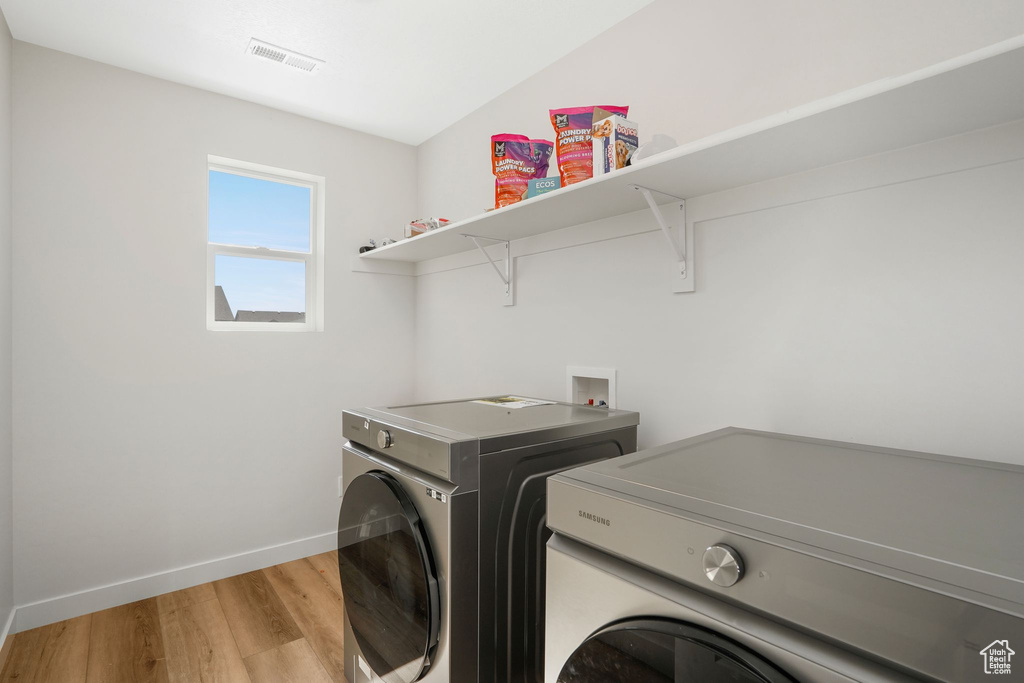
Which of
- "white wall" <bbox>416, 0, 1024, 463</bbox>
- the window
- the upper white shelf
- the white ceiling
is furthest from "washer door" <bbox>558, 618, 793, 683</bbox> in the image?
the window

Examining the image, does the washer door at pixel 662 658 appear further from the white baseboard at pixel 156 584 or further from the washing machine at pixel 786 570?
the white baseboard at pixel 156 584

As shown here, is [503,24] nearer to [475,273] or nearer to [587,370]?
[475,273]

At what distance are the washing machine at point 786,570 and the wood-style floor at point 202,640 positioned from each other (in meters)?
1.48

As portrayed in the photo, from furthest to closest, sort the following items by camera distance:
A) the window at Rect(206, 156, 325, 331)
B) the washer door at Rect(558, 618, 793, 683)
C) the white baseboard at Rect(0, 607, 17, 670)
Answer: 1. the window at Rect(206, 156, 325, 331)
2. the white baseboard at Rect(0, 607, 17, 670)
3. the washer door at Rect(558, 618, 793, 683)

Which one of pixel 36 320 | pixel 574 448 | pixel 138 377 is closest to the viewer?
pixel 574 448

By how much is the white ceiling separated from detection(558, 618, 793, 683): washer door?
6.27ft

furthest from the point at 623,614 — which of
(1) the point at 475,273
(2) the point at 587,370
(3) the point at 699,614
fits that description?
(1) the point at 475,273

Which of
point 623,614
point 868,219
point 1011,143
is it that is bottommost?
point 623,614

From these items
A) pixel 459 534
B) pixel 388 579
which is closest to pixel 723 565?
pixel 459 534

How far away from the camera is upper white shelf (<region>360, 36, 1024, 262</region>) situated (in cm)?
84

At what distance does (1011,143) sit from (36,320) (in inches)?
126

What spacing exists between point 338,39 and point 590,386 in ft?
5.64

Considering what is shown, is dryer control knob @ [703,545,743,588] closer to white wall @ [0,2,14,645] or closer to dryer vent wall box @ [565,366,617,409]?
dryer vent wall box @ [565,366,617,409]

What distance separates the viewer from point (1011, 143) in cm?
101
